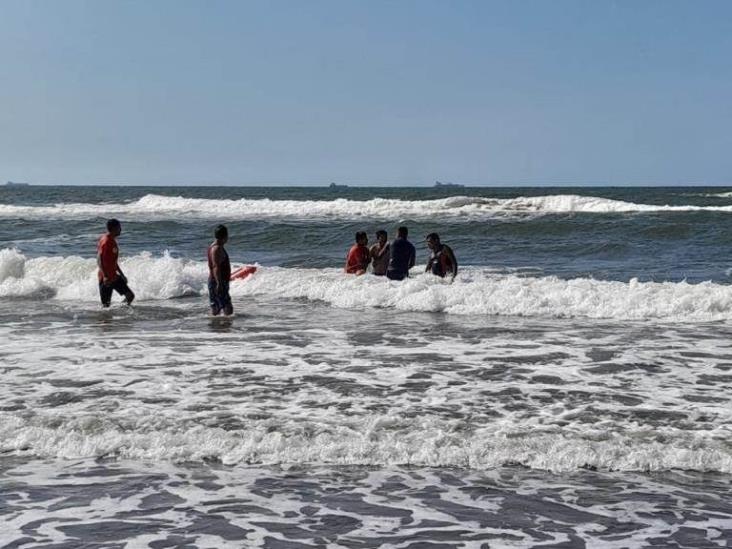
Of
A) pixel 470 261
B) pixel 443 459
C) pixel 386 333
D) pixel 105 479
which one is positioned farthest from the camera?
pixel 470 261

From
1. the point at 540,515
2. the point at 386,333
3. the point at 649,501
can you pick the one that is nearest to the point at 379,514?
the point at 540,515

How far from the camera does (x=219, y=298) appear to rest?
1373 centimetres

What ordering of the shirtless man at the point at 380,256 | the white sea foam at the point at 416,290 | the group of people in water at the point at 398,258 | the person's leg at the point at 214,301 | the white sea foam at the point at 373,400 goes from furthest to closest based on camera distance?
the shirtless man at the point at 380,256, the group of people in water at the point at 398,258, the white sea foam at the point at 416,290, the person's leg at the point at 214,301, the white sea foam at the point at 373,400

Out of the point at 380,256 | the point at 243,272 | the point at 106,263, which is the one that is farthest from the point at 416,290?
the point at 106,263

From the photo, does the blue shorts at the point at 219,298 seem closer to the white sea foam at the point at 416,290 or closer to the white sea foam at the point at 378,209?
the white sea foam at the point at 416,290

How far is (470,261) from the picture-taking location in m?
24.4

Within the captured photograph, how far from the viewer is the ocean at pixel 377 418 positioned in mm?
4914

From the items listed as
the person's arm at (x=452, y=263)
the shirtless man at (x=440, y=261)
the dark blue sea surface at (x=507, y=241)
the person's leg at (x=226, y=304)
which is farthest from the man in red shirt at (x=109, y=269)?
the dark blue sea surface at (x=507, y=241)

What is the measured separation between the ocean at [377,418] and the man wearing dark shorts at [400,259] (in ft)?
0.82

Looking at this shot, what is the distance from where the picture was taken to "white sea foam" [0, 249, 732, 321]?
13930mm

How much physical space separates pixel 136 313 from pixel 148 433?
7.83 m

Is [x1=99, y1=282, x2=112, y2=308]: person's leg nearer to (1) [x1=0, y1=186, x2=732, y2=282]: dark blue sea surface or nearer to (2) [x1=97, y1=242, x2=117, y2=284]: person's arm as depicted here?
(2) [x1=97, y1=242, x2=117, y2=284]: person's arm

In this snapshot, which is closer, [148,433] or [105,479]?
[105,479]

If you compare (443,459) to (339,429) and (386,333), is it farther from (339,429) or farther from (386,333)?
(386,333)
